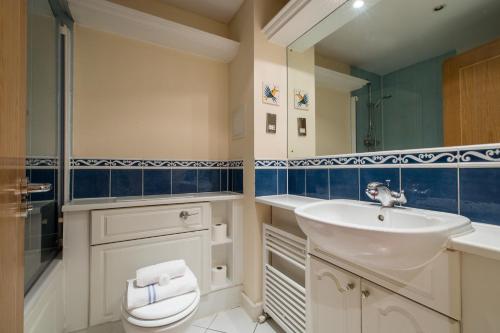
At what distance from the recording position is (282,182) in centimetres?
158

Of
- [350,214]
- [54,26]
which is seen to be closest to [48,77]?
[54,26]

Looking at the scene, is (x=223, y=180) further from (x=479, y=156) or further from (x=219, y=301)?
(x=479, y=156)

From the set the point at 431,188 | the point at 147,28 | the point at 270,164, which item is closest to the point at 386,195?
the point at 431,188

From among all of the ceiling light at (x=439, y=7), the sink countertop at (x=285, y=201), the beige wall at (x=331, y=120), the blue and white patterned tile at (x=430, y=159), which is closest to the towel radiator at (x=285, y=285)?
the sink countertop at (x=285, y=201)

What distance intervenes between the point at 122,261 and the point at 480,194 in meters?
1.70

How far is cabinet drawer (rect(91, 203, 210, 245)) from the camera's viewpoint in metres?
1.20

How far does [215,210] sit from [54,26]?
60.6 inches

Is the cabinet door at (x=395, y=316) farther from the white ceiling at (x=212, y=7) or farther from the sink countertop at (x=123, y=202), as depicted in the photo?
the white ceiling at (x=212, y=7)

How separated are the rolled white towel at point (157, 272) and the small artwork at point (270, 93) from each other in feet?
3.96

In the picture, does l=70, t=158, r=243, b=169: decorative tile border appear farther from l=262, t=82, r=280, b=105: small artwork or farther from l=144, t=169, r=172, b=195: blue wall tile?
l=262, t=82, r=280, b=105: small artwork

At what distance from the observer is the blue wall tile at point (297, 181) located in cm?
147

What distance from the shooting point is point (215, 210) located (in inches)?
67.3

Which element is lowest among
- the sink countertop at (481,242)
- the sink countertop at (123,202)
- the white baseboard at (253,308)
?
the white baseboard at (253,308)

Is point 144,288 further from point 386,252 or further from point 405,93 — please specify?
point 405,93
